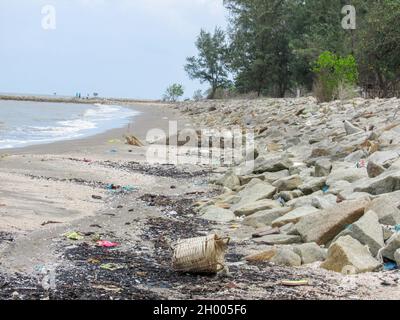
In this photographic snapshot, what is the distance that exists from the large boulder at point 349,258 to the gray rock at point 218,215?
2531 mm

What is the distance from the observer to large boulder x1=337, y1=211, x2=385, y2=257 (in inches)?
200

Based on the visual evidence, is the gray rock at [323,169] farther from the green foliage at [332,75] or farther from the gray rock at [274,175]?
the green foliage at [332,75]

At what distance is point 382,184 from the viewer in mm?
6453

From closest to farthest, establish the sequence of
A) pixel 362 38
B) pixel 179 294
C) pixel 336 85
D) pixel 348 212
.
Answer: pixel 179 294
pixel 348 212
pixel 336 85
pixel 362 38

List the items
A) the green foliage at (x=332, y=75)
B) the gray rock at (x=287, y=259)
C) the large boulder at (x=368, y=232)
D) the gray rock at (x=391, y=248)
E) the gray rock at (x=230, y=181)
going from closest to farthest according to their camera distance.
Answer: the gray rock at (x=391, y=248)
the large boulder at (x=368, y=232)
the gray rock at (x=287, y=259)
the gray rock at (x=230, y=181)
the green foliage at (x=332, y=75)

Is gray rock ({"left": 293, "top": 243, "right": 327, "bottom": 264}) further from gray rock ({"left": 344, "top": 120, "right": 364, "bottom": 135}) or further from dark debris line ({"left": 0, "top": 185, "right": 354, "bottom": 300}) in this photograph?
gray rock ({"left": 344, "top": 120, "right": 364, "bottom": 135})

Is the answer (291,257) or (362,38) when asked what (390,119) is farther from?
(362,38)

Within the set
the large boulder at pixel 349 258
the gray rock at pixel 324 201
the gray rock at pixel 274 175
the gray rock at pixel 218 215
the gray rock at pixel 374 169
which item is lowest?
the gray rock at pixel 218 215

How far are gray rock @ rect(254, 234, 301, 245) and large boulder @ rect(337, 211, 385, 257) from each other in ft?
2.03

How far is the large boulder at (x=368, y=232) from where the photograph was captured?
507 cm

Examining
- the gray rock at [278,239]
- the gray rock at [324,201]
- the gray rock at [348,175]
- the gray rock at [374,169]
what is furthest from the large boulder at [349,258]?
the gray rock at [348,175]
